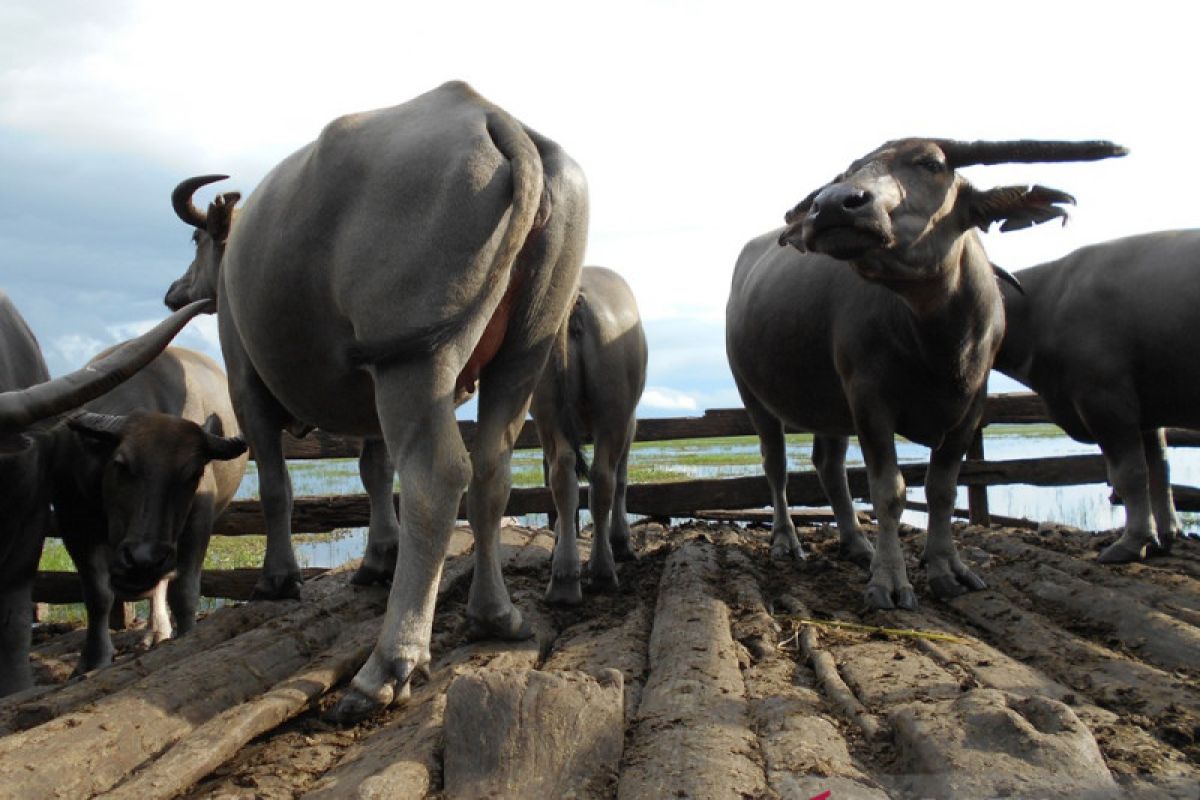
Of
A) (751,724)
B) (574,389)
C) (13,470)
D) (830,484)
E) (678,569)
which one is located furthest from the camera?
(830,484)

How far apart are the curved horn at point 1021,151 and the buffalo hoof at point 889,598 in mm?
2099

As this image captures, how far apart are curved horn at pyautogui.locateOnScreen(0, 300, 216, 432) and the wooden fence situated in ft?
14.4

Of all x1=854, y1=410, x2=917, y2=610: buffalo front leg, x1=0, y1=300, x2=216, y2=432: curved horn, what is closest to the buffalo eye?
x1=854, y1=410, x2=917, y2=610: buffalo front leg

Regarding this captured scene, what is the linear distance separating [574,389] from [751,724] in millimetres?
2947

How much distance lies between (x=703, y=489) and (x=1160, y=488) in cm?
359

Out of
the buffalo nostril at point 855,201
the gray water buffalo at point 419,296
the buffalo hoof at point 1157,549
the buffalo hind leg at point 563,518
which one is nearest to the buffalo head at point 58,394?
the gray water buffalo at point 419,296

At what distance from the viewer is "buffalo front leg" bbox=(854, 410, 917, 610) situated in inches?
195

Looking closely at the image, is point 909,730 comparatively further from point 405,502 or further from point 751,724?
point 405,502

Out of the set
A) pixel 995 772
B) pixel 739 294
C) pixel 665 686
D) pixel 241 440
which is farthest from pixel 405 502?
pixel 739 294

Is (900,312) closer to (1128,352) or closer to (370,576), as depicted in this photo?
(1128,352)

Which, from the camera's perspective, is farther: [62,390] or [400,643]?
[62,390]

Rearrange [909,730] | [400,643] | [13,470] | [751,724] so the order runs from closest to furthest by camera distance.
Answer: [909,730]
[751,724]
[400,643]
[13,470]

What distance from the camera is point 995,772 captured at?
2.28 m

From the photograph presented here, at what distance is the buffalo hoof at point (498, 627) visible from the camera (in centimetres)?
390
